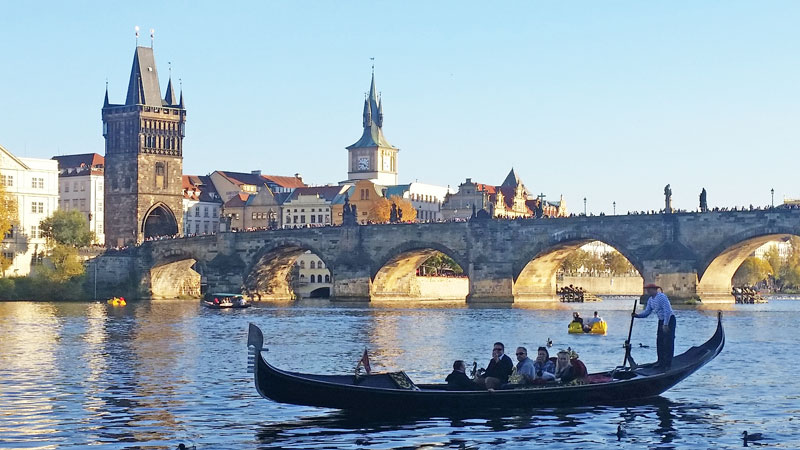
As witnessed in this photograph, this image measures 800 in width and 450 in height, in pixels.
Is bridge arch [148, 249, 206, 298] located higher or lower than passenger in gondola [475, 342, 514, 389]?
higher

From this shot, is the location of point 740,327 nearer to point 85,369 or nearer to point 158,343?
point 158,343

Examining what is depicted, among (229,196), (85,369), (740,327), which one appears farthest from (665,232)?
(229,196)

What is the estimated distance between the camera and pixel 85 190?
166 m

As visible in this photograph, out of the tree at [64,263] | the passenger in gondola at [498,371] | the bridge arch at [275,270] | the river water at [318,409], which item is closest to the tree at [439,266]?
the bridge arch at [275,270]

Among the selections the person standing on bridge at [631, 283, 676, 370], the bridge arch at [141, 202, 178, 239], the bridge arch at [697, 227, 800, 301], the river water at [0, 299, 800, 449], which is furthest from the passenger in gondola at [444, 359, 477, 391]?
the bridge arch at [141, 202, 178, 239]

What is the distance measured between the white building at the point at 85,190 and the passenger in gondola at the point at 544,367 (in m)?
136

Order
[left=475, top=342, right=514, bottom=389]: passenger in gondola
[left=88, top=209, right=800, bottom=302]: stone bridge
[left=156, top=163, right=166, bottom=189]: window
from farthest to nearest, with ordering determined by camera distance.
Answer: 1. [left=156, top=163, right=166, bottom=189]: window
2. [left=88, top=209, right=800, bottom=302]: stone bridge
3. [left=475, top=342, right=514, bottom=389]: passenger in gondola

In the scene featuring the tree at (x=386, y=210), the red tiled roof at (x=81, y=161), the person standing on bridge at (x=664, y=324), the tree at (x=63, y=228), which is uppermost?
the red tiled roof at (x=81, y=161)

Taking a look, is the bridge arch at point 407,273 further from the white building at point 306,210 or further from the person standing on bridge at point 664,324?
the person standing on bridge at point 664,324

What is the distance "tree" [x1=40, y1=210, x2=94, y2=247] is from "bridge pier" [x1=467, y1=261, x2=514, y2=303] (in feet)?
135

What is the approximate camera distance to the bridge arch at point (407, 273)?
118188 mm

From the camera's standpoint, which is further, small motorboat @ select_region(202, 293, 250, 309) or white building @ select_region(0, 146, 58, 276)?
white building @ select_region(0, 146, 58, 276)

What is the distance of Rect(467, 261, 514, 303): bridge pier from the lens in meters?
113

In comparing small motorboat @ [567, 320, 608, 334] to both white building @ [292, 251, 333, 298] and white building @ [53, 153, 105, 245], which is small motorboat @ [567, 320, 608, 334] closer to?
white building @ [292, 251, 333, 298]
